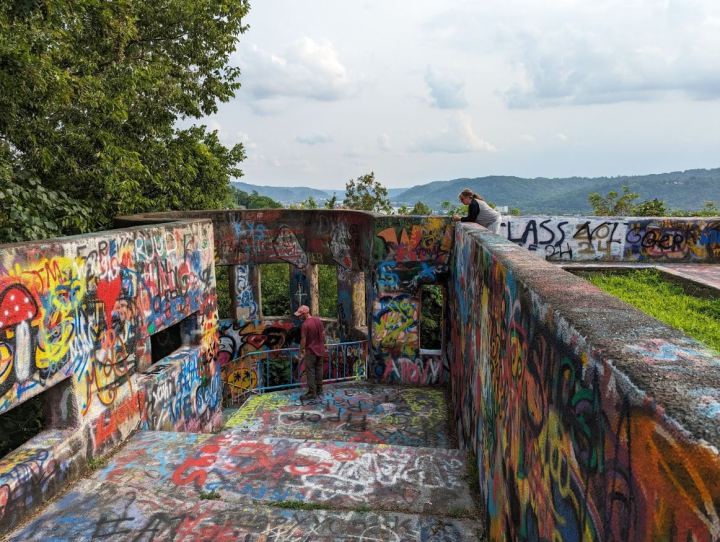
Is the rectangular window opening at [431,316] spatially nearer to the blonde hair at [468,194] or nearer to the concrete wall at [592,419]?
the blonde hair at [468,194]

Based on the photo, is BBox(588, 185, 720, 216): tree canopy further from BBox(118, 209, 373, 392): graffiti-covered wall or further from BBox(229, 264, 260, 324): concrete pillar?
BBox(229, 264, 260, 324): concrete pillar

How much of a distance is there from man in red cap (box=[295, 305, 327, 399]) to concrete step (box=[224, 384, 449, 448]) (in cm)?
26

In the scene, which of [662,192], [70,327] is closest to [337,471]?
[70,327]

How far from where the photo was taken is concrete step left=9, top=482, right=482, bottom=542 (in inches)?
159

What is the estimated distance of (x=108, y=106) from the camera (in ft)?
37.0

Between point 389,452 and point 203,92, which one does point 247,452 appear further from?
point 203,92

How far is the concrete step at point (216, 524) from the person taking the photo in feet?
13.3

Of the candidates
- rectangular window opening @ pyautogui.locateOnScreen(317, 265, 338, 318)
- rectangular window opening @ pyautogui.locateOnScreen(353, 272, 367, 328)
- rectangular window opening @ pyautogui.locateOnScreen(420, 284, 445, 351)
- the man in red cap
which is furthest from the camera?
rectangular window opening @ pyautogui.locateOnScreen(317, 265, 338, 318)

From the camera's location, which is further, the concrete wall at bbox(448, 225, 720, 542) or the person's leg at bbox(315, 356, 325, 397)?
the person's leg at bbox(315, 356, 325, 397)

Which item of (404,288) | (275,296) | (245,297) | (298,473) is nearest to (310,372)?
(404,288)

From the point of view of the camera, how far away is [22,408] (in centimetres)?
852

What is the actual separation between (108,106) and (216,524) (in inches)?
396

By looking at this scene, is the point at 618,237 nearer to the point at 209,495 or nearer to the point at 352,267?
the point at 352,267

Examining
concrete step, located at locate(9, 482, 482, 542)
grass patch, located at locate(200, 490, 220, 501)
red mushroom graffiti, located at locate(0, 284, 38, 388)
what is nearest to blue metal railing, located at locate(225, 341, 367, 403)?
grass patch, located at locate(200, 490, 220, 501)
